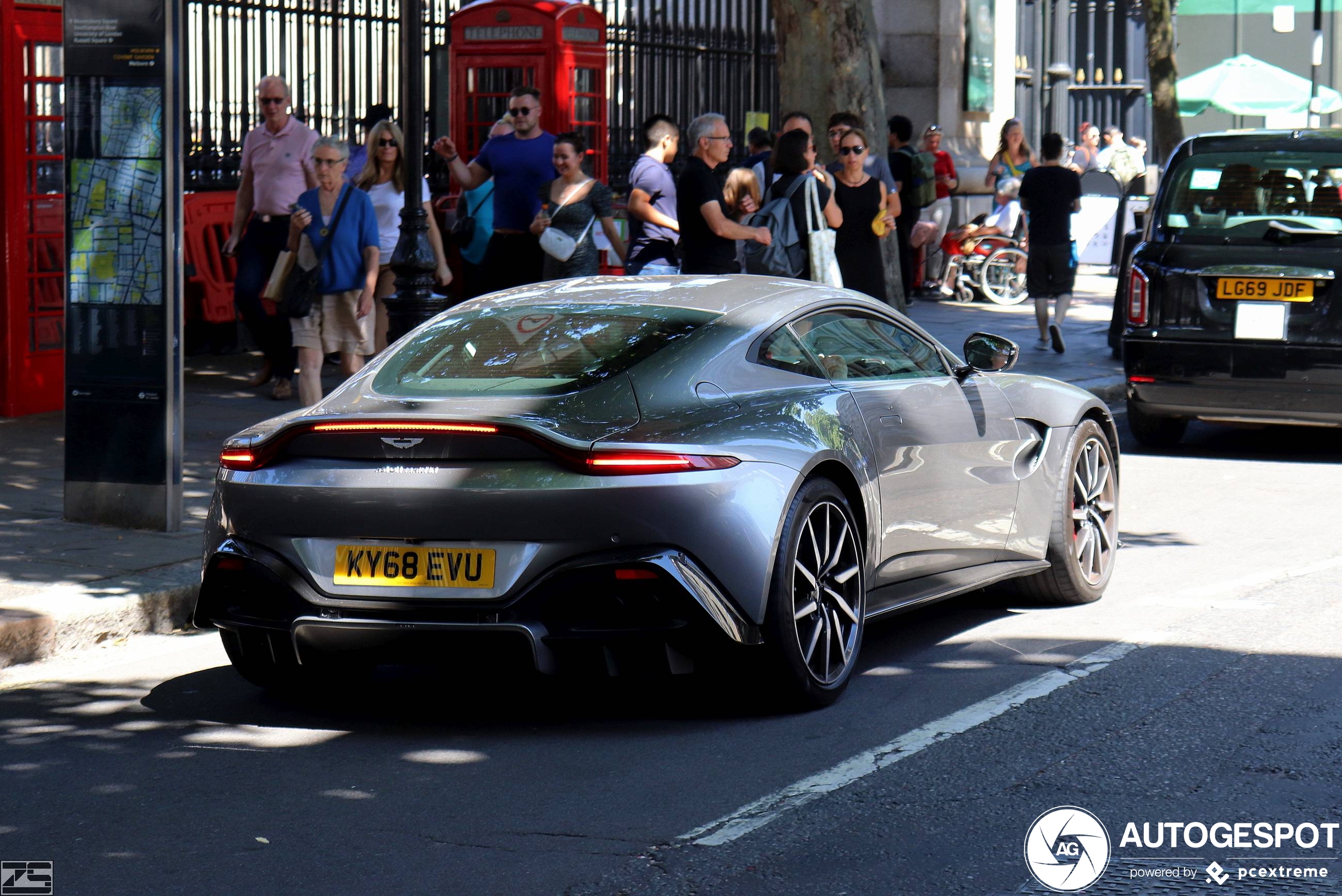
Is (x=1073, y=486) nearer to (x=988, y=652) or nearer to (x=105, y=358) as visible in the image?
(x=988, y=652)

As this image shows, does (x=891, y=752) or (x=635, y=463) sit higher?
(x=635, y=463)

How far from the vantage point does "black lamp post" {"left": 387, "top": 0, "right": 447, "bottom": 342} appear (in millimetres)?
10242

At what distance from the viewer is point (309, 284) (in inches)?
446

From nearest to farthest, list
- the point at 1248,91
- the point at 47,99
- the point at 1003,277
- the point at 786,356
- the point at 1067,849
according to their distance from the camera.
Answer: the point at 1067,849 → the point at 786,356 → the point at 47,99 → the point at 1003,277 → the point at 1248,91

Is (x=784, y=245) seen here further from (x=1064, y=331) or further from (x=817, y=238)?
(x=1064, y=331)

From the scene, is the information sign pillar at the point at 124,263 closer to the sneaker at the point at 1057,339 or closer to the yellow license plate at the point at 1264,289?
the yellow license plate at the point at 1264,289

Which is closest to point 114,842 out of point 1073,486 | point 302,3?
point 1073,486

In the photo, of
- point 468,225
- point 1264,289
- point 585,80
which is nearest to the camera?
point 1264,289

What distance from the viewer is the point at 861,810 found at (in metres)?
4.97

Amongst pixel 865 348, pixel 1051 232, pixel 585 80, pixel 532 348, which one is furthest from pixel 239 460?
pixel 1051 232

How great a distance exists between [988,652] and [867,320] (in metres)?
1.26

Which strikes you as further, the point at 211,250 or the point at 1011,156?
the point at 1011,156

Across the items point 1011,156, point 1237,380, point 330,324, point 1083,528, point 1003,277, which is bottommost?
point 1083,528

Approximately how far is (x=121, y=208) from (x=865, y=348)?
3695mm
